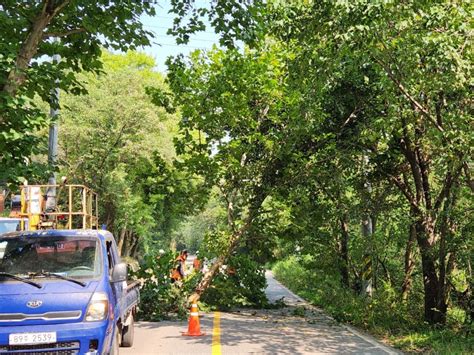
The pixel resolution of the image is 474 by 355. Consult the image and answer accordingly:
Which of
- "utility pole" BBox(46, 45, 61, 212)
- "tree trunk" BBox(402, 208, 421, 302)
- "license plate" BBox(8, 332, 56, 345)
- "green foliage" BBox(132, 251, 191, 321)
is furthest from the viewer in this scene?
"tree trunk" BBox(402, 208, 421, 302)

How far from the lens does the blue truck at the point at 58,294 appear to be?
6117 millimetres

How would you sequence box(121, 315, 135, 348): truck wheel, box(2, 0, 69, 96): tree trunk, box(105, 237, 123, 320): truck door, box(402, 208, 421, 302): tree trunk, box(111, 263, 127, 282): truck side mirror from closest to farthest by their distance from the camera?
box(111, 263, 127, 282): truck side mirror < box(105, 237, 123, 320): truck door < box(2, 0, 69, 96): tree trunk < box(121, 315, 135, 348): truck wheel < box(402, 208, 421, 302): tree trunk

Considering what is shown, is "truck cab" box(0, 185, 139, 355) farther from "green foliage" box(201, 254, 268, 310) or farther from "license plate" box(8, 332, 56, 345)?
"green foliage" box(201, 254, 268, 310)

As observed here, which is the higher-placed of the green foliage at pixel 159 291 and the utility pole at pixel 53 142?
the utility pole at pixel 53 142

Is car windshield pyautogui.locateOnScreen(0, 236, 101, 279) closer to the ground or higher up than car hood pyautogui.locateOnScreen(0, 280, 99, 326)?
higher up

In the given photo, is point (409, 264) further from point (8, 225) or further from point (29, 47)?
point (8, 225)

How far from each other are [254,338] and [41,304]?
5.84m

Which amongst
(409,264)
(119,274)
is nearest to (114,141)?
(409,264)

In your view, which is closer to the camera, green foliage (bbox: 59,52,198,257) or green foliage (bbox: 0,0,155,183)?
green foliage (bbox: 0,0,155,183)

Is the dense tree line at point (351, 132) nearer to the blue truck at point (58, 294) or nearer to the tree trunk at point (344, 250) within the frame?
the tree trunk at point (344, 250)

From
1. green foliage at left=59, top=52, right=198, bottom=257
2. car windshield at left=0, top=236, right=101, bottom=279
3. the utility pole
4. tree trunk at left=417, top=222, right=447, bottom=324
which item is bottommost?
tree trunk at left=417, top=222, right=447, bottom=324

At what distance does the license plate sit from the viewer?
605cm

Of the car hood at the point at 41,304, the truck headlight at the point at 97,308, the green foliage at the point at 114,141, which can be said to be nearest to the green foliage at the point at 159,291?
the truck headlight at the point at 97,308

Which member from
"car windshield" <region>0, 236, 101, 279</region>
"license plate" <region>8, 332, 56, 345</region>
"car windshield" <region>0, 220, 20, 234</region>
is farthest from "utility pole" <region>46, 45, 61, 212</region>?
"license plate" <region>8, 332, 56, 345</region>
